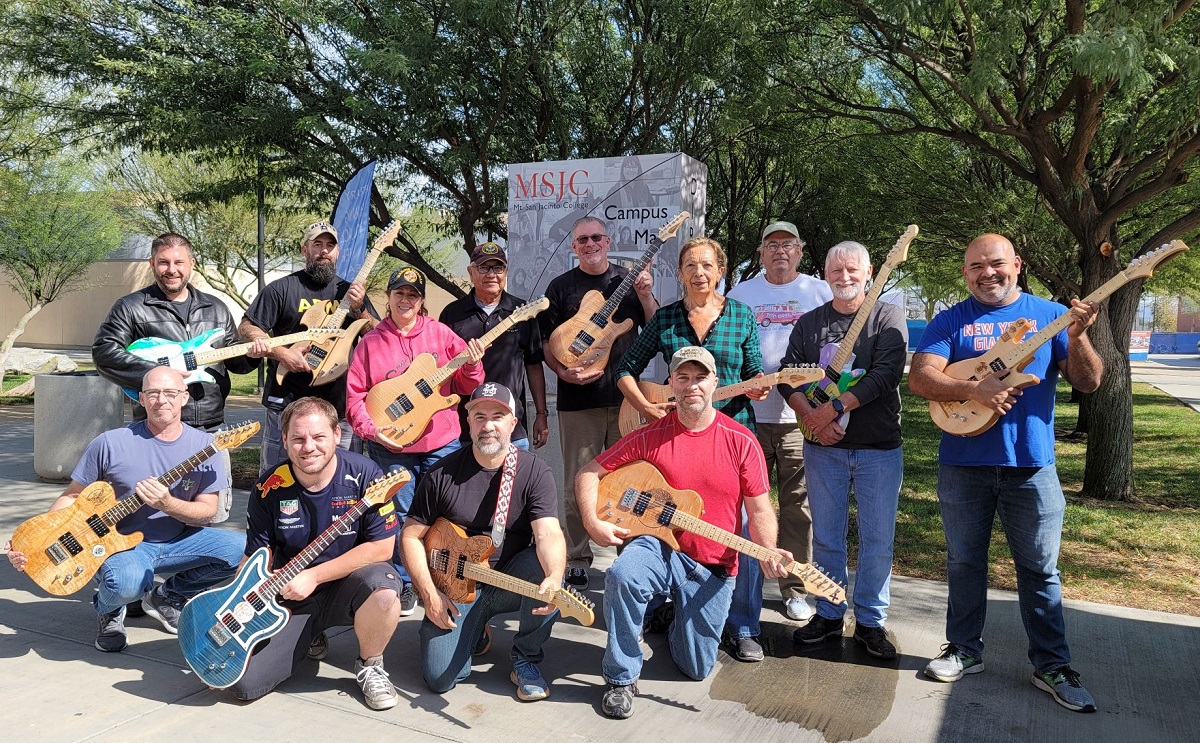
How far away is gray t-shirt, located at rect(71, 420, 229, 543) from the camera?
3.97 meters

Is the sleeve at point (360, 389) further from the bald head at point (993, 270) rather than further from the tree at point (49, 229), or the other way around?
the tree at point (49, 229)

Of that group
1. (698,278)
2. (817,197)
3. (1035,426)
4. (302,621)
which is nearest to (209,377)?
(302,621)

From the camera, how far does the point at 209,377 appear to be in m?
4.79

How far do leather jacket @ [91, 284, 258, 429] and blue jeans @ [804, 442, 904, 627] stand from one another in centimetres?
319

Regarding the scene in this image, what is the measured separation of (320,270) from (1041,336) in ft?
12.1

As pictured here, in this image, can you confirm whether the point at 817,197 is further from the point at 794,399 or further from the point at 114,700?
the point at 114,700

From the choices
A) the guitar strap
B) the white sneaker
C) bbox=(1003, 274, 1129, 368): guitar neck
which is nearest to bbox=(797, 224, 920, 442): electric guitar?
bbox=(1003, 274, 1129, 368): guitar neck

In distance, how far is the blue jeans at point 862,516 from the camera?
4039 mm

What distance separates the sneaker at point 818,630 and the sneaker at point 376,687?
186 centimetres

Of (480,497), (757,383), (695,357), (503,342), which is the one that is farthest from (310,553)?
(757,383)

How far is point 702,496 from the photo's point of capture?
3.74 m

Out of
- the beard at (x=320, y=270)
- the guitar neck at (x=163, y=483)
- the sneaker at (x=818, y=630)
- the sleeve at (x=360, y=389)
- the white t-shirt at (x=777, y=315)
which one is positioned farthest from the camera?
the beard at (x=320, y=270)

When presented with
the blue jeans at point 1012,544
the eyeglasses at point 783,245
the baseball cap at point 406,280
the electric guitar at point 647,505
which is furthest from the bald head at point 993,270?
the baseball cap at point 406,280

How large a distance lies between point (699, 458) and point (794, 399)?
70 centimetres
